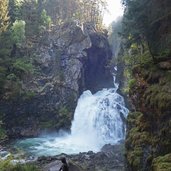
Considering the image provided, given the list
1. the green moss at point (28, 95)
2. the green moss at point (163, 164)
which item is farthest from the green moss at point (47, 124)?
the green moss at point (163, 164)

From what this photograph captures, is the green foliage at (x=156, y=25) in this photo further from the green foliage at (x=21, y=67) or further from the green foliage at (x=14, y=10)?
the green foliage at (x=14, y=10)

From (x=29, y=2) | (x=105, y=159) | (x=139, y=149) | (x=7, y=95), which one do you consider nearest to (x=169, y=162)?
(x=139, y=149)

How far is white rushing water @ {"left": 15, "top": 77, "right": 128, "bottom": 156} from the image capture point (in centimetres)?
2756

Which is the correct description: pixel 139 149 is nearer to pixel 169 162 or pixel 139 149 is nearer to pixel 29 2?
pixel 169 162

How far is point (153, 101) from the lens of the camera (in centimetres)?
1380

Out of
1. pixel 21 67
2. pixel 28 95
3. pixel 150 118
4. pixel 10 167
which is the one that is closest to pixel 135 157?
pixel 150 118

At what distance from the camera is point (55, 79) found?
37.2m

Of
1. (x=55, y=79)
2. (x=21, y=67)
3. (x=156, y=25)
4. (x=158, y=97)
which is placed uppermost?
(x=21, y=67)

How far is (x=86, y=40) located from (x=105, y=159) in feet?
71.5

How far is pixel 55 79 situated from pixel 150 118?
23.9 meters

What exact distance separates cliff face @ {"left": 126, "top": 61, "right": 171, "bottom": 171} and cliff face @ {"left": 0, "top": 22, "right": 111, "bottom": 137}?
58.8ft

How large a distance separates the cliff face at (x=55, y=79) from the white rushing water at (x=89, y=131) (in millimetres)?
1324

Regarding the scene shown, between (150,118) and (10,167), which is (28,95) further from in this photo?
(10,167)

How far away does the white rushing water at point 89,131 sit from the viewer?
90.4 feet
